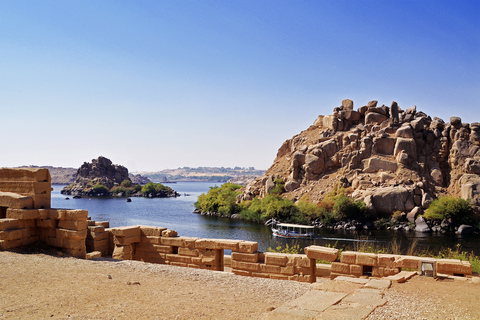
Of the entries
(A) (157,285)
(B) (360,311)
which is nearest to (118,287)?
(A) (157,285)

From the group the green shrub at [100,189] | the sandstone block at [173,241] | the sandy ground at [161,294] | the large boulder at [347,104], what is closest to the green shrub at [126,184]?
the green shrub at [100,189]

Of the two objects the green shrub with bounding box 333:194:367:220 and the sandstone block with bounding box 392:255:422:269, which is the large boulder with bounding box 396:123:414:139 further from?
the sandstone block with bounding box 392:255:422:269

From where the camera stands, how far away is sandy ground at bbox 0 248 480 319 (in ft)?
20.7

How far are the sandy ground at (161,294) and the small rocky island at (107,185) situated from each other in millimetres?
85684

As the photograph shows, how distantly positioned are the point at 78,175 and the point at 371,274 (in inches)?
4239

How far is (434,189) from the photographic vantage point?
136 ft

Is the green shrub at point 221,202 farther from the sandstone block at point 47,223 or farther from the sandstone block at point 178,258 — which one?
the sandstone block at point 47,223

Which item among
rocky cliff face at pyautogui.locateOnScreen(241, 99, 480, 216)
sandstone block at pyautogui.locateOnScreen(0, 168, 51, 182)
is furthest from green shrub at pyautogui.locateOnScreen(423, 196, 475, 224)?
sandstone block at pyautogui.locateOnScreen(0, 168, 51, 182)

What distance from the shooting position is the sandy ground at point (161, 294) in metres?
6.32

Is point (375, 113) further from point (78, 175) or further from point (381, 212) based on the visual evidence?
point (78, 175)

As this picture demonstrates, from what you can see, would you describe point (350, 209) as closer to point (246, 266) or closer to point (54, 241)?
point (246, 266)

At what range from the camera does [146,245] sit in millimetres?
12742

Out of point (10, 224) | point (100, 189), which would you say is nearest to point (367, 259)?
point (10, 224)

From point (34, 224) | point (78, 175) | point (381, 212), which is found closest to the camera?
point (34, 224)
